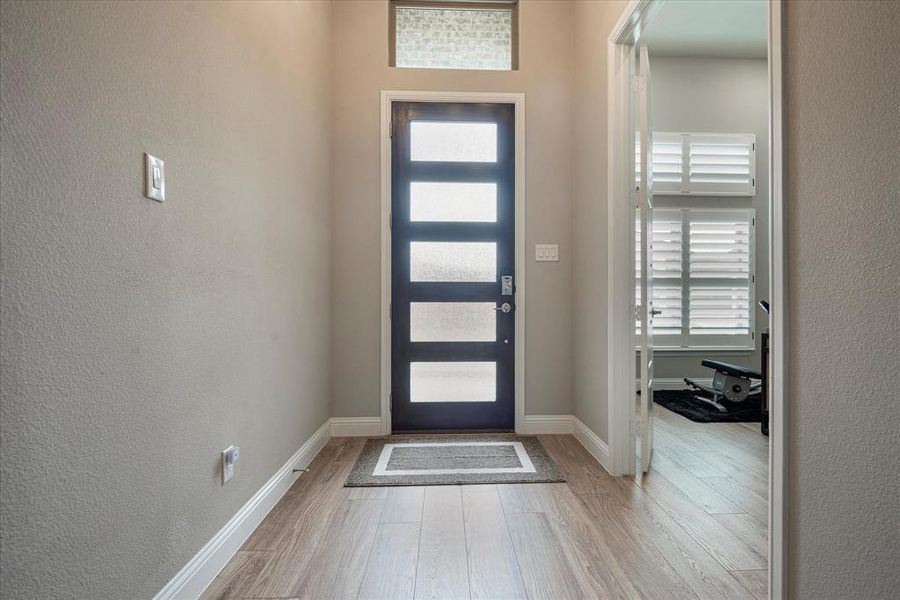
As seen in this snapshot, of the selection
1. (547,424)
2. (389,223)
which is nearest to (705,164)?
(547,424)

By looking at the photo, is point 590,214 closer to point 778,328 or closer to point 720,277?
point 778,328

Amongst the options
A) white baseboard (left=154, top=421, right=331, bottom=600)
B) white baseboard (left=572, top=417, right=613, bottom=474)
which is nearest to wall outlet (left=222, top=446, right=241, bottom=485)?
white baseboard (left=154, top=421, right=331, bottom=600)

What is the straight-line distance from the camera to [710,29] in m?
3.87

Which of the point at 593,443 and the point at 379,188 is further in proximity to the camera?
the point at 379,188

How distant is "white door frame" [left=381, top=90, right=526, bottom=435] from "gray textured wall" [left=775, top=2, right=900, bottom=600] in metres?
1.89

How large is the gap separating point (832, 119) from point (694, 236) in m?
3.66

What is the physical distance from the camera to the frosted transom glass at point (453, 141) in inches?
118

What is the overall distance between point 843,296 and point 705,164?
3.95 m

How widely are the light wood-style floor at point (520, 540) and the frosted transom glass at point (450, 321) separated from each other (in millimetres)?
999

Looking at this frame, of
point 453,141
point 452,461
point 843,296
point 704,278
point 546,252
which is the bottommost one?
point 452,461

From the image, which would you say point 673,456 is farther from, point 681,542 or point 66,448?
point 66,448

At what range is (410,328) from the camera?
3006 millimetres

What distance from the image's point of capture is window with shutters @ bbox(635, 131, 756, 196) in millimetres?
4258

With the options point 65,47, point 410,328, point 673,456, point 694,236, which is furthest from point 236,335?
point 694,236
